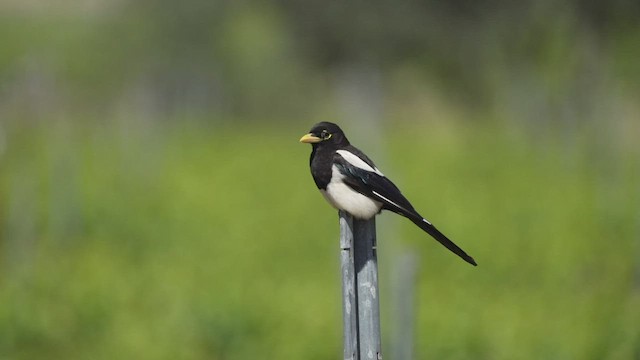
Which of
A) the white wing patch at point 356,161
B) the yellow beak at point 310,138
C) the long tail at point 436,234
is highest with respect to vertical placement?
the yellow beak at point 310,138

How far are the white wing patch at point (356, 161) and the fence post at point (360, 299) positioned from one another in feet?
1.14

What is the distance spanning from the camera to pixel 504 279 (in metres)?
9.24

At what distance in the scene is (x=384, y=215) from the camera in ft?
36.0

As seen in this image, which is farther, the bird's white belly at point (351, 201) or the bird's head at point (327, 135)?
the bird's head at point (327, 135)

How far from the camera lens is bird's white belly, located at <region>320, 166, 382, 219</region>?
13.6ft

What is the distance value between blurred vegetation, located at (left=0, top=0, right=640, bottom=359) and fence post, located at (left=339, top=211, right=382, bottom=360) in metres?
2.88

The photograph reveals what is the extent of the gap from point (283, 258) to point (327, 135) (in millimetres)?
5905

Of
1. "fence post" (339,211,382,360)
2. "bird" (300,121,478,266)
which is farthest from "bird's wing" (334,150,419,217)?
"fence post" (339,211,382,360)

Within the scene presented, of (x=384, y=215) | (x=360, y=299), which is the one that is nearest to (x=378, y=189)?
(x=360, y=299)

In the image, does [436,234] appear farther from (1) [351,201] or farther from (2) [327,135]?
(2) [327,135]

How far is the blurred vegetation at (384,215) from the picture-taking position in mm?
7734

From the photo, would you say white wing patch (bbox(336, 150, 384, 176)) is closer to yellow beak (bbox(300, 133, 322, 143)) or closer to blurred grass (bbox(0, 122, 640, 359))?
yellow beak (bbox(300, 133, 322, 143))

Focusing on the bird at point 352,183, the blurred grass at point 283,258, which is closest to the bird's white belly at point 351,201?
the bird at point 352,183

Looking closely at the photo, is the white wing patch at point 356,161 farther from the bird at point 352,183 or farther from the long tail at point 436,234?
the long tail at point 436,234
